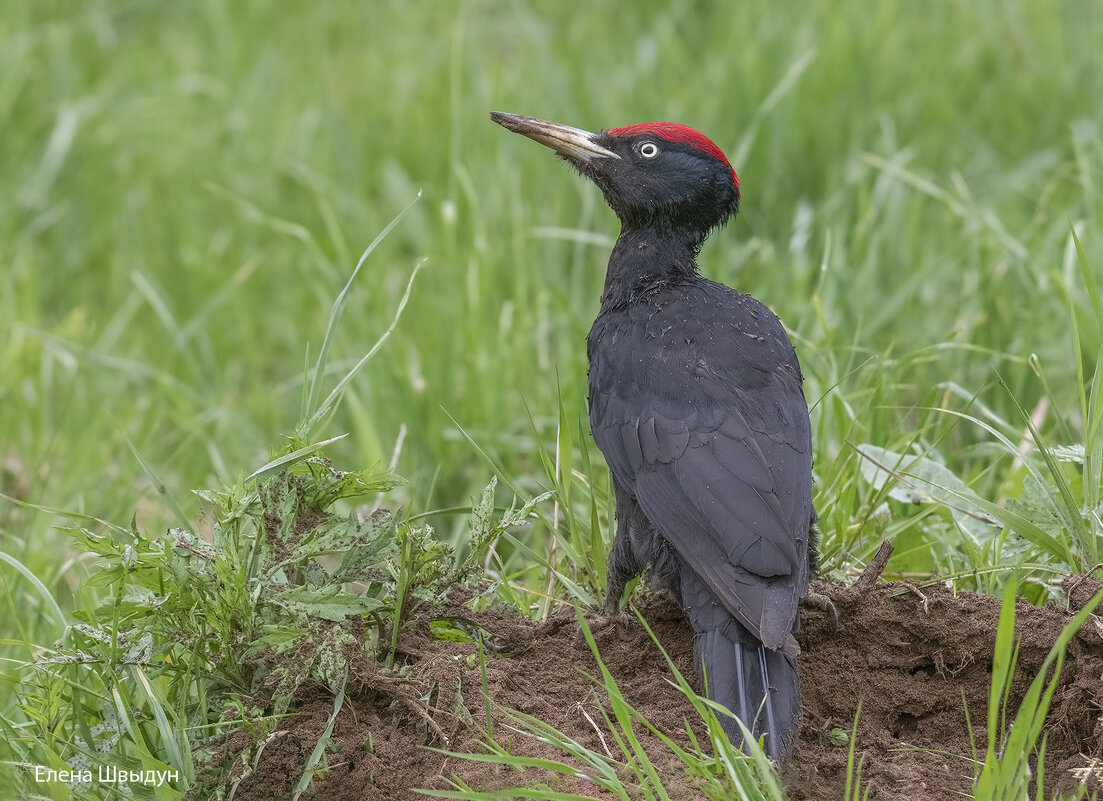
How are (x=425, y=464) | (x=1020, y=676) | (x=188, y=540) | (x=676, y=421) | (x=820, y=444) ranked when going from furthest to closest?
(x=425, y=464) → (x=820, y=444) → (x=676, y=421) → (x=1020, y=676) → (x=188, y=540)

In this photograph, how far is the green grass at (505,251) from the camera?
388 cm

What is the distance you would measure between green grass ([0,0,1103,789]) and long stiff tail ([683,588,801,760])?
1.55 feet

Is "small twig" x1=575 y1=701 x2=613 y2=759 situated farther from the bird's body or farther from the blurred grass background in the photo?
the blurred grass background

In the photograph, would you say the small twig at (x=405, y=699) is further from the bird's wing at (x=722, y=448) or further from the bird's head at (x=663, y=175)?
the bird's head at (x=663, y=175)

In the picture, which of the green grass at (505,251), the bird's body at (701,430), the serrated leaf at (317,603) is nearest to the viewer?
the serrated leaf at (317,603)

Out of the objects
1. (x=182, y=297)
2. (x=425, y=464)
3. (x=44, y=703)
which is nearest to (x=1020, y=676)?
(x=44, y=703)

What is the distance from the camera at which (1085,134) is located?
5.88 metres

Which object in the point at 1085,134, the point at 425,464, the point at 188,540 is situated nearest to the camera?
the point at 188,540

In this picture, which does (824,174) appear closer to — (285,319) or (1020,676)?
(285,319)

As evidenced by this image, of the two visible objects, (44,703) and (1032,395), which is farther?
(1032,395)

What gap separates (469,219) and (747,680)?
3070 millimetres

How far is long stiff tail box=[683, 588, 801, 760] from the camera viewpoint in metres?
2.82

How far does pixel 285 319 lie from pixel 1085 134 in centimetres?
358

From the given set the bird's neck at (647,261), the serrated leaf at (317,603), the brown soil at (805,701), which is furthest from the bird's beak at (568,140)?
the serrated leaf at (317,603)
